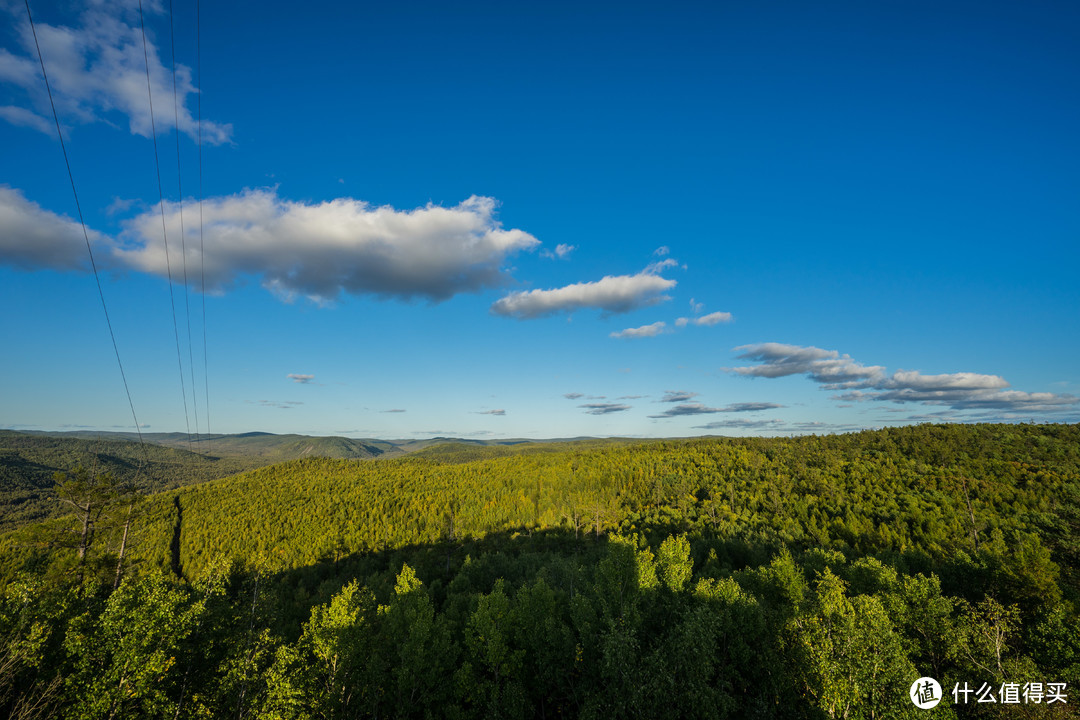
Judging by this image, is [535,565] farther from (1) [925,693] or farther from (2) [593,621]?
(1) [925,693]

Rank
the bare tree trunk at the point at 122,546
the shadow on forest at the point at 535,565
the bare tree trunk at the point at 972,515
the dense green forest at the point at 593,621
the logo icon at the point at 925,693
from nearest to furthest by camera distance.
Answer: the dense green forest at the point at 593,621 → the logo icon at the point at 925,693 → the bare tree trunk at the point at 122,546 → the shadow on forest at the point at 535,565 → the bare tree trunk at the point at 972,515

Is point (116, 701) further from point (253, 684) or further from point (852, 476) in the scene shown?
point (852, 476)

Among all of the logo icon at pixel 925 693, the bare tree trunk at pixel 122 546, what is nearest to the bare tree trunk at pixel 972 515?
the logo icon at pixel 925 693

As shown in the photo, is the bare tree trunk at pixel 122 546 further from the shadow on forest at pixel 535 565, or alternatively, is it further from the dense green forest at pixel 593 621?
the shadow on forest at pixel 535 565

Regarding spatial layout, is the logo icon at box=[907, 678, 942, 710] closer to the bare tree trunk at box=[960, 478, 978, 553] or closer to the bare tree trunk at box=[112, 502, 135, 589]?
the bare tree trunk at box=[960, 478, 978, 553]

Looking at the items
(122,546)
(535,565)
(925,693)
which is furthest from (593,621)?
(122,546)

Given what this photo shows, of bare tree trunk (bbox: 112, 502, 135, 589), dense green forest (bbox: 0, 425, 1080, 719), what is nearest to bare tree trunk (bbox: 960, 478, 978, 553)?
dense green forest (bbox: 0, 425, 1080, 719)

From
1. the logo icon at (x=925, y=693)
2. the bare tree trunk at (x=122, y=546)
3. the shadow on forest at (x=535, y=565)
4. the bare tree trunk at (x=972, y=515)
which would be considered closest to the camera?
the logo icon at (x=925, y=693)
